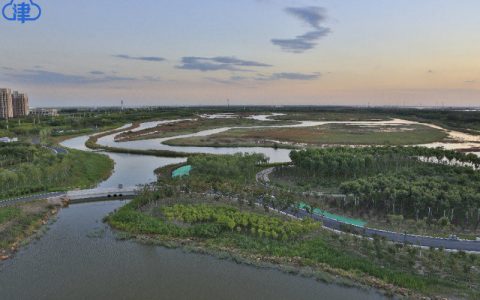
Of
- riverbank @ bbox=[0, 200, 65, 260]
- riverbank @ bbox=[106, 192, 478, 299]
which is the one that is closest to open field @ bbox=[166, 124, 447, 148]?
riverbank @ bbox=[0, 200, 65, 260]

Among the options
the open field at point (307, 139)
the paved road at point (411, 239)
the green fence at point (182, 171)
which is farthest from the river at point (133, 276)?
the open field at point (307, 139)

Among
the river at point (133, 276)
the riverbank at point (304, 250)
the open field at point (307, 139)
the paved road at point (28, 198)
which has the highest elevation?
the open field at point (307, 139)

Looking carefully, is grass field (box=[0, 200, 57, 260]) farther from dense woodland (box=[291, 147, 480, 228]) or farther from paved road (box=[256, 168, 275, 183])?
dense woodland (box=[291, 147, 480, 228])

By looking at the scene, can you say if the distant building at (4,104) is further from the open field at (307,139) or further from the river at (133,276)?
the river at (133,276)

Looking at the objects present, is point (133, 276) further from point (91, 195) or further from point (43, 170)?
point (43, 170)

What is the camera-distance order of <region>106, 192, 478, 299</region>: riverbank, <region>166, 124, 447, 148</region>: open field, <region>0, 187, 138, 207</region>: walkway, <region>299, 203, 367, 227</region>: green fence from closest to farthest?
<region>106, 192, 478, 299</region>: riverbank
<region>299, 203, 367, 227</region>: green fence
<region>0, 187, 138, 207</region>: walkway
<region>166, 124, 447, 148</region>: open field

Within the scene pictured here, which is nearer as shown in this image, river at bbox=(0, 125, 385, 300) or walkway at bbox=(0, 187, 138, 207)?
river at bbox=(0, 125, 385, 300)

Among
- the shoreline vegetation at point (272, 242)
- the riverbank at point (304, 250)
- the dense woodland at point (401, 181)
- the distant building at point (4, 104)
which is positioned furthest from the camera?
the distant building at point (4, 104)
